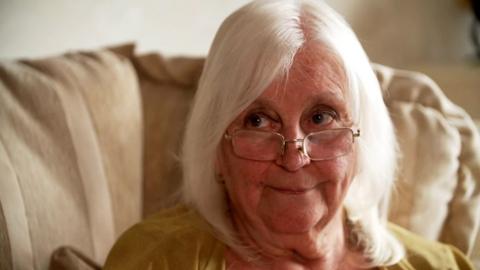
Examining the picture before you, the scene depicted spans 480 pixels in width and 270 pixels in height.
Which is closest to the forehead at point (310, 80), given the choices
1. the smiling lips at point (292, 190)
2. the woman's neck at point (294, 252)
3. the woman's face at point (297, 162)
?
the woman's face at point (297, 162)

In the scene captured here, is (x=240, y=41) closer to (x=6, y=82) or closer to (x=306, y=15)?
(x=306, y=15)

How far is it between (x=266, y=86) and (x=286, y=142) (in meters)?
0.11

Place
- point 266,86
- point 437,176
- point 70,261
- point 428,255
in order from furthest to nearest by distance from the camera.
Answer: point 437,176, point 428,255, point 70,261, point 266,86

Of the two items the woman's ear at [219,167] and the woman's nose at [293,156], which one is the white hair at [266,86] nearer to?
the woman's ear at [219,167]

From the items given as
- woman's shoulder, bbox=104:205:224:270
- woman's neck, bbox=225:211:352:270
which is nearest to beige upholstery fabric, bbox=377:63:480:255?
woman's neck, bbox=225:211:352:270

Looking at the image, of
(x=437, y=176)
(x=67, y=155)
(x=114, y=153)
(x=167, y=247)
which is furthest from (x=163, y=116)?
(x=437, y=176)

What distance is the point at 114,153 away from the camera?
4.81ft

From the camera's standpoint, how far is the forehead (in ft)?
3.63

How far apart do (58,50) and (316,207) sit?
97 centimetres

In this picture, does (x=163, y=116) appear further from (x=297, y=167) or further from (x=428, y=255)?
(x=428, y=255)

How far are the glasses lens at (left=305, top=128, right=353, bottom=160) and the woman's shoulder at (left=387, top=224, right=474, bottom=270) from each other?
1.11ft

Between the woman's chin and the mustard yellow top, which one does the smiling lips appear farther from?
the mustard yellow top

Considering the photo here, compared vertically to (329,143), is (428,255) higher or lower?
lower

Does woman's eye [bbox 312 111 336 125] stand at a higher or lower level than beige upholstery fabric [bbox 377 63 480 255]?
higher
